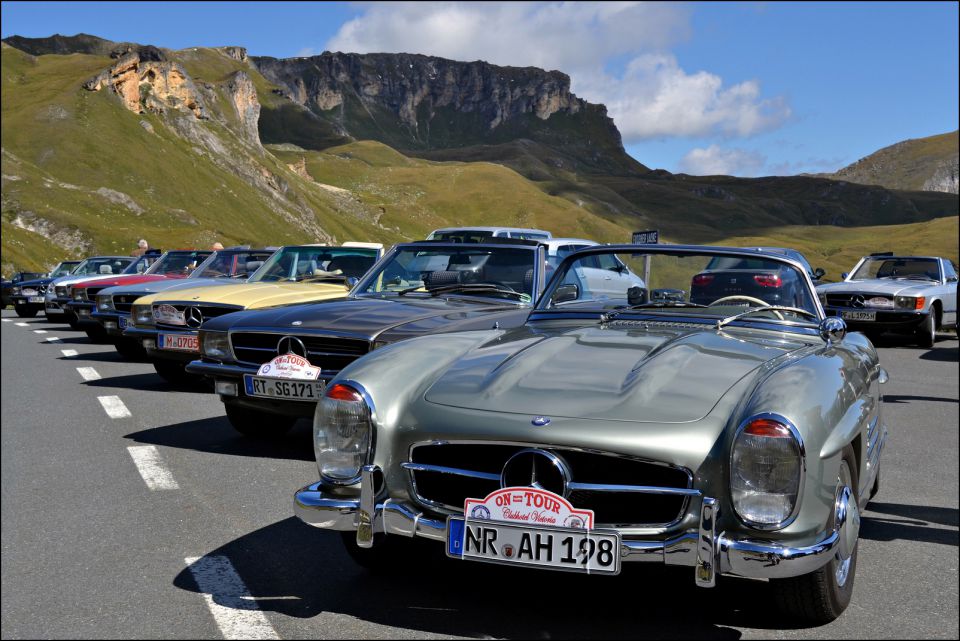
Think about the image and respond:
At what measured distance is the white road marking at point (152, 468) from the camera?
18.5ft

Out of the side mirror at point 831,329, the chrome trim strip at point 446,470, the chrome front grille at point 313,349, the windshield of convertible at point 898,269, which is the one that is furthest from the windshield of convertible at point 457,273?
the windshield of convertible at point 898,269

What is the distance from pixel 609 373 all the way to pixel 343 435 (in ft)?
3.39

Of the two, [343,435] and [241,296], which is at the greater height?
[241,296]

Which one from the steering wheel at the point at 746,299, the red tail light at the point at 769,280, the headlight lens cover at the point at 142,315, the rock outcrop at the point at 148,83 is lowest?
the headlight lens cover at the point at 142,315

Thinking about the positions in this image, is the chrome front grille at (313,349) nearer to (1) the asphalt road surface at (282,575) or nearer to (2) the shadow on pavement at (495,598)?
(1) the asphalt road surface at (282,575)

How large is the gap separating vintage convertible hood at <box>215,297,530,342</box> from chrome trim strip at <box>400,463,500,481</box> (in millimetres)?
2910

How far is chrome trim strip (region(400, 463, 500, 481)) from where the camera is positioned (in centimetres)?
339

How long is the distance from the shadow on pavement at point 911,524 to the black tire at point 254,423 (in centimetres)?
420

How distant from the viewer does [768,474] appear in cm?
312

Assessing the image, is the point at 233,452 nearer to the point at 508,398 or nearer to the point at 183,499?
the point at 183,499

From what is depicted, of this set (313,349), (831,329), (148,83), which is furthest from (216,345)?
(148,83)

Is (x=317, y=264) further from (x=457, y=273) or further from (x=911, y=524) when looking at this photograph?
(x=911, y=524)

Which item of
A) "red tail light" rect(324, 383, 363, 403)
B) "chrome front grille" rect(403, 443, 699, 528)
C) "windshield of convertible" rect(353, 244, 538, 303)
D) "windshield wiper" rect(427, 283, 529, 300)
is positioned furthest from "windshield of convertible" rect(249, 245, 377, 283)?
"chrome front grille" rect(403, 443, 699, 528)

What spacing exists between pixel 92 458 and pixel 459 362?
3.42 m
